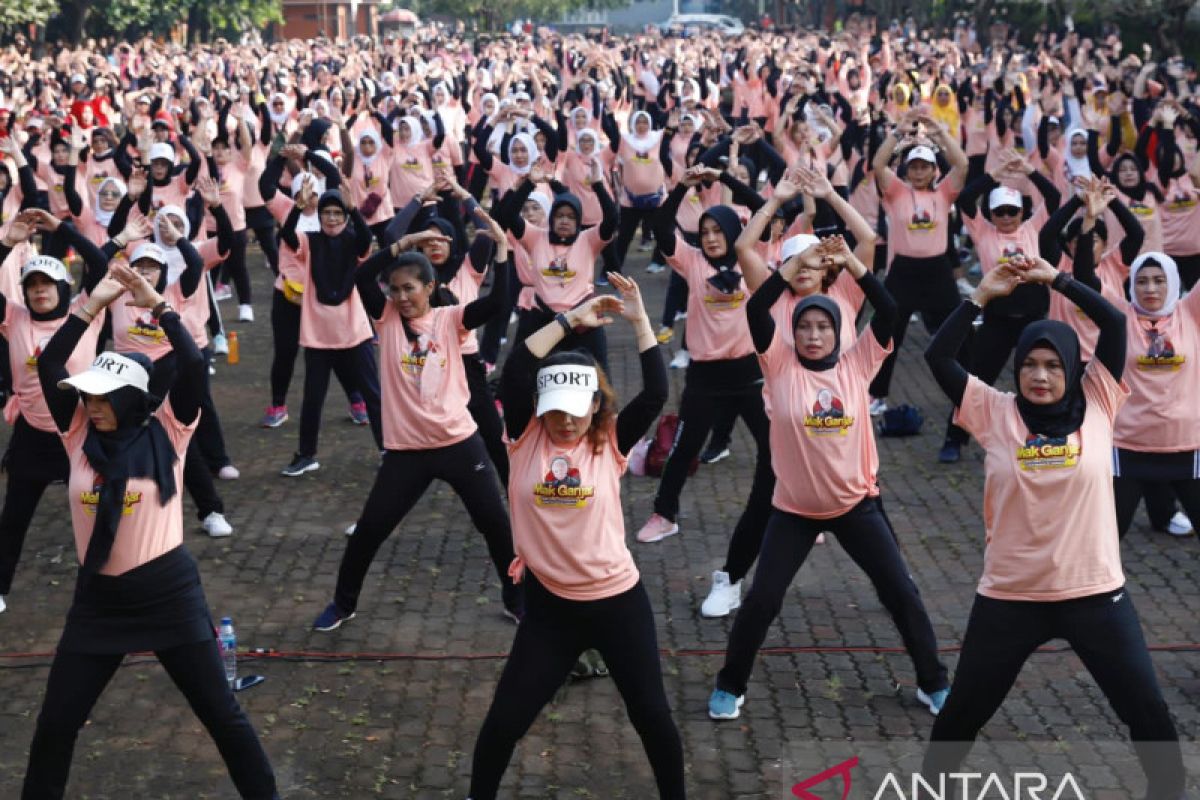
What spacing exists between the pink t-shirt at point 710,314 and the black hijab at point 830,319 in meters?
2.31

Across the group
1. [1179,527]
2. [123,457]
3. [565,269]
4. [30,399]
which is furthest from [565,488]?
[565,269]

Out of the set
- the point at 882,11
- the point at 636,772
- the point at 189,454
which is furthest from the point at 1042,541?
the point at 882,11

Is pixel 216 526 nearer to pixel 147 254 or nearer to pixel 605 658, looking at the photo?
pixel 147 254

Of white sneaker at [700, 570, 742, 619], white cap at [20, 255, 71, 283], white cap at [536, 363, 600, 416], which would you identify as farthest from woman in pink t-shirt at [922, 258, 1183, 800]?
white cap at [20, 255, 71, 283]

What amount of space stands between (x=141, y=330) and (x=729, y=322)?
4080 millimetres

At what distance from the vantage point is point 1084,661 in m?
6.29

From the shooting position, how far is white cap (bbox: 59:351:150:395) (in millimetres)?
6313

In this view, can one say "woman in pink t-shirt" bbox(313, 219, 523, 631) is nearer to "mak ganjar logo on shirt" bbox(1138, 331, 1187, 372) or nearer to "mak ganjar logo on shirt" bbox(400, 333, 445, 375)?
"mak ganjar logo on shirt" bbox(400, 333, 445, 375)

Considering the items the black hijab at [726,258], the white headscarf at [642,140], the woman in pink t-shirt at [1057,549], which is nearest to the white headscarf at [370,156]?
the white headscarf at [642,140]

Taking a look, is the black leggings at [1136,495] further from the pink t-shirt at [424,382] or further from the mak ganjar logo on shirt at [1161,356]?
the pink t-shirt at [424,382]

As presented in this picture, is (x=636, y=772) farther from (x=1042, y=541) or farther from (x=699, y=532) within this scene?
(x=699, y=532)

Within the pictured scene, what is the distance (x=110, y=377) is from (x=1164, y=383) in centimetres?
552

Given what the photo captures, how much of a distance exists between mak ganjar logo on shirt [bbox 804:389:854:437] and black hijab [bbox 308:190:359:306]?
5.38 m

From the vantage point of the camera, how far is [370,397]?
39.5ft
